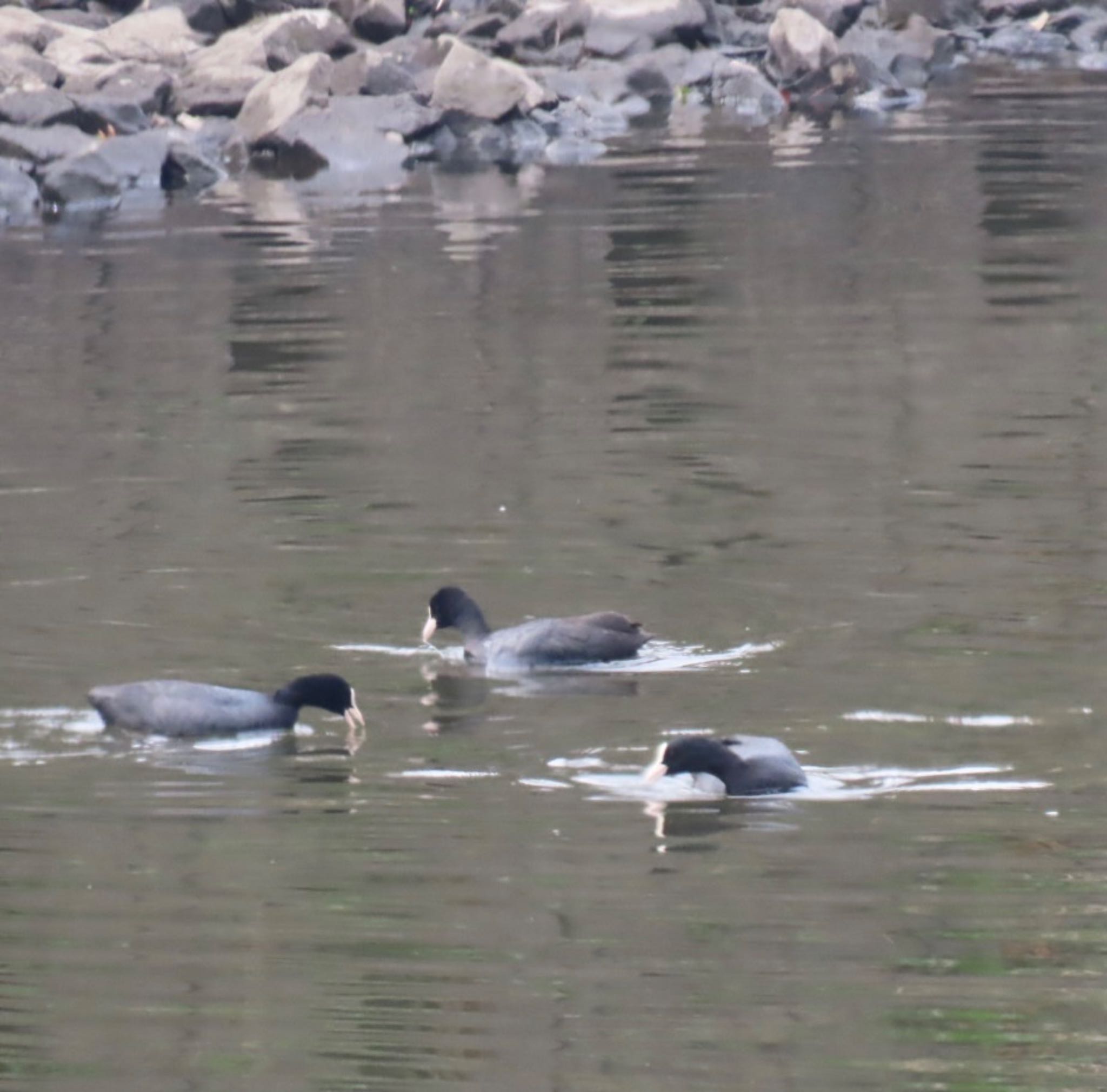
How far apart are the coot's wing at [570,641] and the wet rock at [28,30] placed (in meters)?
26.6

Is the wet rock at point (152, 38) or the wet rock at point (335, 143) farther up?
the wet rock at point (152, 38)

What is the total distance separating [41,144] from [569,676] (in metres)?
20.7

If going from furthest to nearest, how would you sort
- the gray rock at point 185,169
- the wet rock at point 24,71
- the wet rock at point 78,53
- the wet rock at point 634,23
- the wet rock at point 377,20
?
the wet rock at point 634,23 → the wet rock at point 377,20 → the wet rock at point 78,53 → the wet rock at point 24,71 → the gray rock at point 185,169

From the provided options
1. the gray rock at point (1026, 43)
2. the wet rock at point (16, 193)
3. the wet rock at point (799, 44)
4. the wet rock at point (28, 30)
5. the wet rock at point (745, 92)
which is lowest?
the wet rock at point (16, 193)

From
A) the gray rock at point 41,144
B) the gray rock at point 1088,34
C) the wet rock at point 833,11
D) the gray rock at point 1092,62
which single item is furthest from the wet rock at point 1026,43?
the gray rock at point 41,144

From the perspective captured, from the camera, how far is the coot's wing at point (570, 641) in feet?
37.1

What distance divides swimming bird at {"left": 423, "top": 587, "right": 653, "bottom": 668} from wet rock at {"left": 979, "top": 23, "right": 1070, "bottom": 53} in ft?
115

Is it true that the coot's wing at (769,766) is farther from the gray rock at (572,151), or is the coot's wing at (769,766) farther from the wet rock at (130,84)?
the wet rock at (130,84)

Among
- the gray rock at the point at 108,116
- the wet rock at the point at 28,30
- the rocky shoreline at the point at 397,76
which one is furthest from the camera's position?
the wet rock at the point at 28,30

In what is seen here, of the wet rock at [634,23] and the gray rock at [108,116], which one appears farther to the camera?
the wet rock at [634,23]

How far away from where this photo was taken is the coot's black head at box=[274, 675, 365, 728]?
10.4 metres

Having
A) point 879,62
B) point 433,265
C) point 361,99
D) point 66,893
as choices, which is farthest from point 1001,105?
point 66,893

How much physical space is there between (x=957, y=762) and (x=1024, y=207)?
55.6ft

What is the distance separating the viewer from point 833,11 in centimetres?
4231
